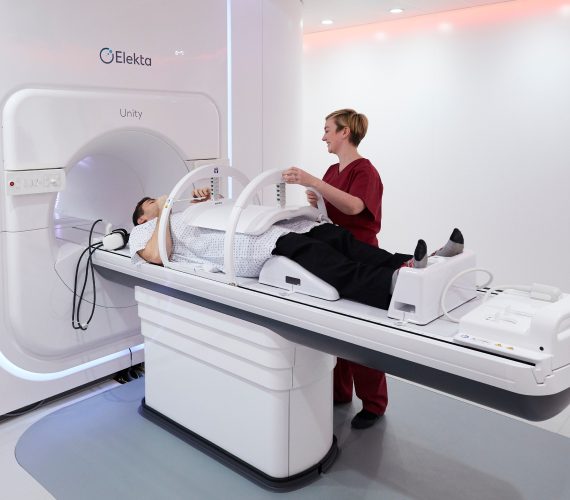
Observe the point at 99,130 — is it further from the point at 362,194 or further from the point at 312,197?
the point at 362,194

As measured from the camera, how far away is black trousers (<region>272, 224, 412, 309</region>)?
1.78 m

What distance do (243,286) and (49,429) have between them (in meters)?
1.10

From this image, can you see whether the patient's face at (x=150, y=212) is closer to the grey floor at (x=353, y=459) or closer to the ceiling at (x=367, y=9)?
the grey floor at (x=353, y=459)

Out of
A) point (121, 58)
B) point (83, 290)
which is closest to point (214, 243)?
point (83, 290)

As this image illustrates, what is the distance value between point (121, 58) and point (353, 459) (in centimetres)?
198

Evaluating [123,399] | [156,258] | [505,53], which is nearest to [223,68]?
[156,258]

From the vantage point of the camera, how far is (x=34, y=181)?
235 cm

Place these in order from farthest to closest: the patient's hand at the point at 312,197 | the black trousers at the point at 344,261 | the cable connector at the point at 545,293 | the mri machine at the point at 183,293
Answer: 1. the patient's hand at the point at 312,197
2. the black trousers at the point at 344,261
3. the cable connector at the point at 545,293
4. the mri machine at the point at 183,293

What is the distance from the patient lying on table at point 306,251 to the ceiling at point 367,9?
2248mm

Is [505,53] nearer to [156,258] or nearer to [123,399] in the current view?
[156,258]

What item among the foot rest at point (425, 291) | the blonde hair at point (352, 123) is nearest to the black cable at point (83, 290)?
the blonde hair at point (352, 123)

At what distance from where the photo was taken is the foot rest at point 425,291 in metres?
1.62

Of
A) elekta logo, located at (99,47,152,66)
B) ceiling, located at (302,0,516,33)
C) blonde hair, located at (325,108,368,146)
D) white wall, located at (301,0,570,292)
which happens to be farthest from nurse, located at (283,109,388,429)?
white wall, located at (301,0,570,292)

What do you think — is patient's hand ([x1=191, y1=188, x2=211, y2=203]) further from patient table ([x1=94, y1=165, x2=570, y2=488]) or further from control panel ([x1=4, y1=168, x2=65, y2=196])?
control panel ([x1=4, y1=168, x2=65, y2=196])
